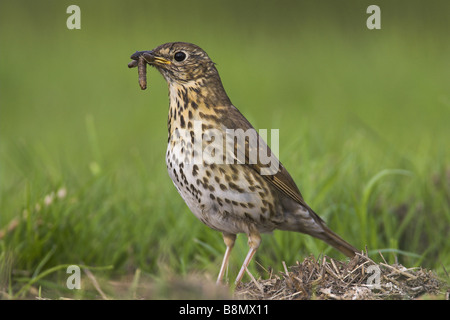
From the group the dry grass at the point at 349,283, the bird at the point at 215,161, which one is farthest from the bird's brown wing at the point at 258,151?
the dry grass at the point at 349,283

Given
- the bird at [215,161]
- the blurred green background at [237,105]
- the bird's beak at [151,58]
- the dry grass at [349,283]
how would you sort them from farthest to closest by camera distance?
the blurred green background at [237,105], the bird's beak at [151,58], the bird at [215,161], the dry grass at [349,283]

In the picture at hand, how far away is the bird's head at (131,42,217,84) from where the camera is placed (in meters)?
4.01

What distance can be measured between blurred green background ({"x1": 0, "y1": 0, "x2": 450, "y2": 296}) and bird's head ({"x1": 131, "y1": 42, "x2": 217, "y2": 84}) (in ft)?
3.60

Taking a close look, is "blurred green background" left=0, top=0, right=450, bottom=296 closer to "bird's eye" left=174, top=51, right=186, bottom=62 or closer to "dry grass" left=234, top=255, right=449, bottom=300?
"dry grass" left=234, top=255, right=449, bottom=300

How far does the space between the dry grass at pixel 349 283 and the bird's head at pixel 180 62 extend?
1.26m

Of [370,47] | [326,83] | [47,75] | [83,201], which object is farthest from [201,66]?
[47,75]

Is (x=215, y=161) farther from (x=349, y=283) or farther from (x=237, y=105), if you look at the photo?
(x=237, y=105)

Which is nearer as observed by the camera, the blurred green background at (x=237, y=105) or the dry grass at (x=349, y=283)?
the dry grass at (x=349, y=283)

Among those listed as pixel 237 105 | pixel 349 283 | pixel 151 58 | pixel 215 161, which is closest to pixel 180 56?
pixel 151 58

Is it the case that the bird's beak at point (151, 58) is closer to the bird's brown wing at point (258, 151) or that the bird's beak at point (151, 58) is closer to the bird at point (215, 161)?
the bird at point (215, 161)

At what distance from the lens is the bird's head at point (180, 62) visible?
4.01 meters

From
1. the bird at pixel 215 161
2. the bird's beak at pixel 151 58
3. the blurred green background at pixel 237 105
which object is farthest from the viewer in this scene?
the blurred green background at pixel 237 105

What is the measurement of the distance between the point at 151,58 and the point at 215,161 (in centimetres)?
68

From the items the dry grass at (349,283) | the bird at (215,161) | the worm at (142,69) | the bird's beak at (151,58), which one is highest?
the bird's beak at (151,58)
